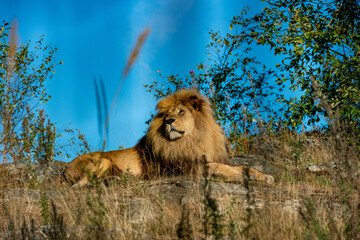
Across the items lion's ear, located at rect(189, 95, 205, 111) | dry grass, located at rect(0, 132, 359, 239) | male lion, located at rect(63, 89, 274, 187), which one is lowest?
dry grass, located at rect(0, 132, 359, 239)

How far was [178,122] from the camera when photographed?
7.30 meters

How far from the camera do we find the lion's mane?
7480 millimetres

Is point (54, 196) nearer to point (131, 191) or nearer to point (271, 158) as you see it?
point (131, 191)

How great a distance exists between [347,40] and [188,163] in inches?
213

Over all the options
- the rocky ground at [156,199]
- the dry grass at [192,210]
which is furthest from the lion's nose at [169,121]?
the dry grass at [192,210]

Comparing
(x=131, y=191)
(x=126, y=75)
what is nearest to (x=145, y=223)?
(x=131, y=191)

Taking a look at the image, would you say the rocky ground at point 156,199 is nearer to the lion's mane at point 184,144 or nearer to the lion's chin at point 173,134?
the lion's mane at point 184,144

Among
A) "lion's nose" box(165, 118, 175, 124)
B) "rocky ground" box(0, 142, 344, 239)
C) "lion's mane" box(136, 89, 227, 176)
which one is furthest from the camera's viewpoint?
"lion's mane" box(136, 89, 227, 176)

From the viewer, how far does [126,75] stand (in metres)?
2.16

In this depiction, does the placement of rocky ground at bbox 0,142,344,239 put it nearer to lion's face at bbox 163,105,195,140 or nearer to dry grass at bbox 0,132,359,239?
dry grass at bbox 0,132,359,239

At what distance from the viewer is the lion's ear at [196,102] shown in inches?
299

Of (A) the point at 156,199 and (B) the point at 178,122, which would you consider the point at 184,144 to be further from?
(A) the point at 156,199

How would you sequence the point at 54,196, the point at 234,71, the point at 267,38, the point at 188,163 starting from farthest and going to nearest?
1. the point at 234,71
2. the point at 267,38
3. the point at 188,163
4. the point at 54,196

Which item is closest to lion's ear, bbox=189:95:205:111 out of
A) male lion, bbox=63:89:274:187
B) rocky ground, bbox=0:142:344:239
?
male lion, bbox=63:89:274:187
